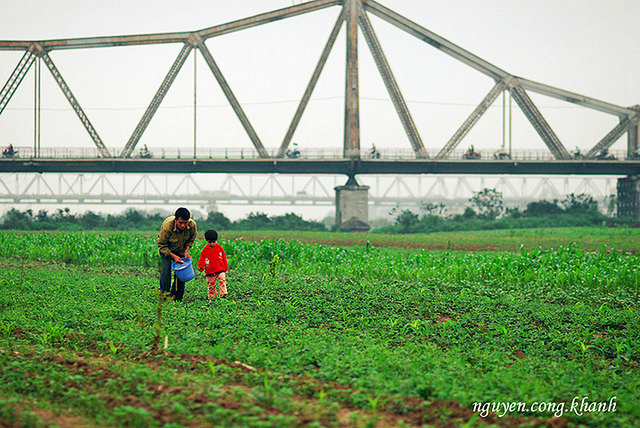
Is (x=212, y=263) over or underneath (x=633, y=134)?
underneath

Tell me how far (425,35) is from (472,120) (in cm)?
1009

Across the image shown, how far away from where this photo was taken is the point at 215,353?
5.87 meters

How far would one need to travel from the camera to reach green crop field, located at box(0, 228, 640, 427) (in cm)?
441

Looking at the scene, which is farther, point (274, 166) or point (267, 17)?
point (267, 17)

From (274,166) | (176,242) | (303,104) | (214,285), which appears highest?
(303,104)

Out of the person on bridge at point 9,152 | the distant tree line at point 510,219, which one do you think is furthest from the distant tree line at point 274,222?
the person on bridge at point 9,152

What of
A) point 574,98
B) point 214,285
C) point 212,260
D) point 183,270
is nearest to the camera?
point 183,270

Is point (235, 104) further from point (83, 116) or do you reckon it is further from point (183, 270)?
point (183, 270)

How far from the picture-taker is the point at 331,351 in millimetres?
6047

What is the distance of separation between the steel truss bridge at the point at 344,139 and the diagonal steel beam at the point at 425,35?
10 centimetres

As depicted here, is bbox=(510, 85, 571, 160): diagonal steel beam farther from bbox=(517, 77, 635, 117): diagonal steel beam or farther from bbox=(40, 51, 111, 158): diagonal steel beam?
bbox=(40, 51, 111, 158): diagonal steel beam

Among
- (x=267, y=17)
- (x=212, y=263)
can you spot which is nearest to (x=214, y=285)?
(x=212, y=263)

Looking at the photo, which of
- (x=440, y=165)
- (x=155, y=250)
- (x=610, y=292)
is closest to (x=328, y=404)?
(x=610, y=292)

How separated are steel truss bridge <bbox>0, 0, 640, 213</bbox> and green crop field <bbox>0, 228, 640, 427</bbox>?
38157mm
